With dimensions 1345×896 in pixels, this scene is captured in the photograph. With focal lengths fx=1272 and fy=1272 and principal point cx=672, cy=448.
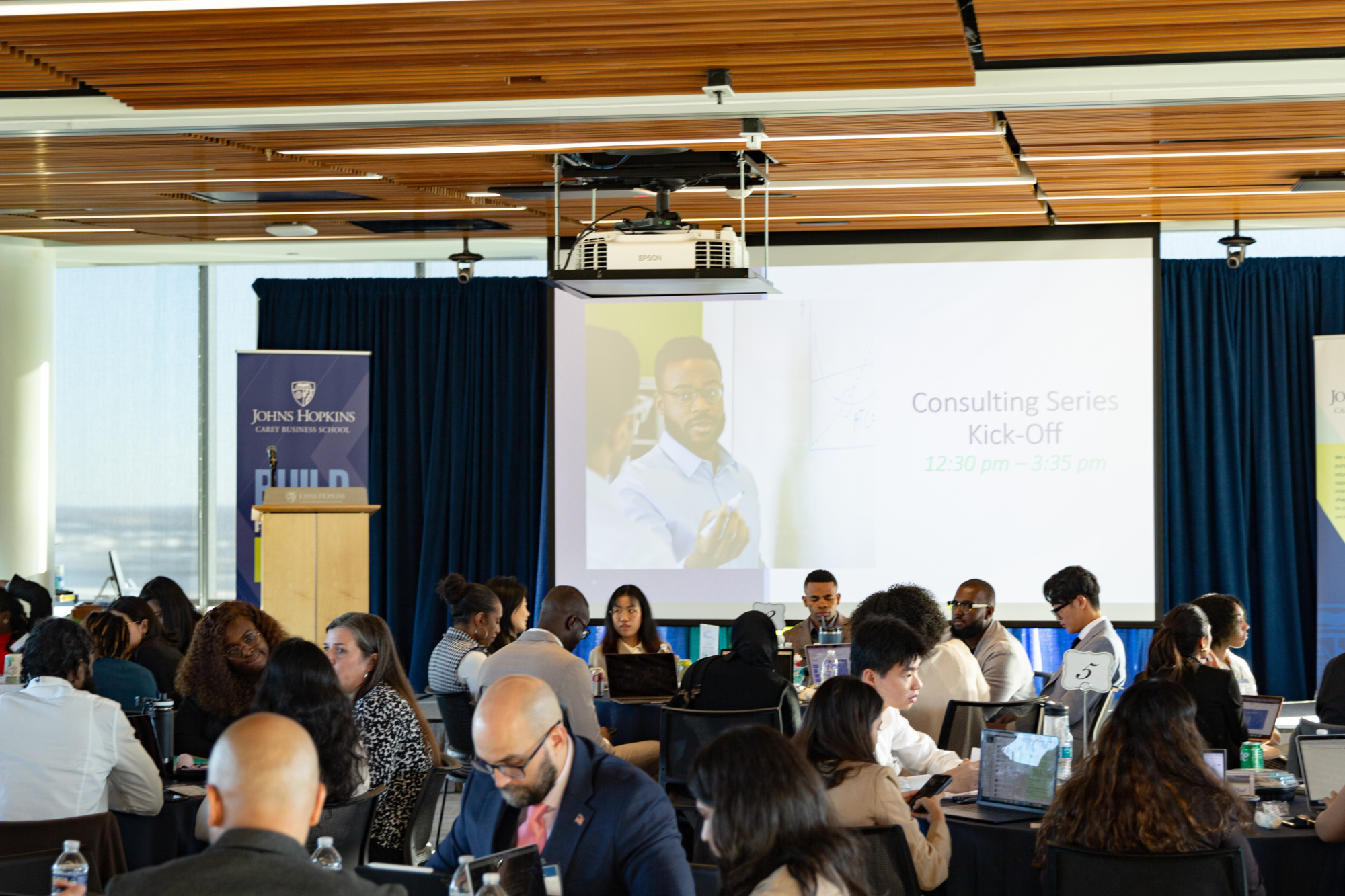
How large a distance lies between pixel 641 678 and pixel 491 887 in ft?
12.9

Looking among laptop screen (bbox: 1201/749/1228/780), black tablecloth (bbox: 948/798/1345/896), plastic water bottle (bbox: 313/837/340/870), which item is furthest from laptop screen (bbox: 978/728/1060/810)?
plastic water bottle (bbox: 313/837/340/870)

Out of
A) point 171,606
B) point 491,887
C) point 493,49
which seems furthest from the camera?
point 171,606

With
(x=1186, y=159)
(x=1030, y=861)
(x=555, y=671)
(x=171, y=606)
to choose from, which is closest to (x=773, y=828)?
(x=1030, y=861)

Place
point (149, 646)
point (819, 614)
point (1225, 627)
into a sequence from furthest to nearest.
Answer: point (819, 614), point (149, 646), point (1225, 627)

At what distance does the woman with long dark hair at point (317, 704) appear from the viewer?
3711 millimetres

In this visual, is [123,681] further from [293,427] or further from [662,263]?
[293,427]

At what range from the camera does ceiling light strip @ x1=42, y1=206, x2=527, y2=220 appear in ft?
26.1

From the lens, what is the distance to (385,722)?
421cm

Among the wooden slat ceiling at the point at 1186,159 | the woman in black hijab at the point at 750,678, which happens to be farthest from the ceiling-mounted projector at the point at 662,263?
the woman in black hijab at the point at 750,678

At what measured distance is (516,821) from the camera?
289 cm

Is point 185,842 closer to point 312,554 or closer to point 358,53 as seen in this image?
point 358,53

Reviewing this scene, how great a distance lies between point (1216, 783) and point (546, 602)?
3603mm

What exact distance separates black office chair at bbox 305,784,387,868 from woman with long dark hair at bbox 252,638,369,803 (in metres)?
0.06

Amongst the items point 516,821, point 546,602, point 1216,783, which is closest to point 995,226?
point 546,602
